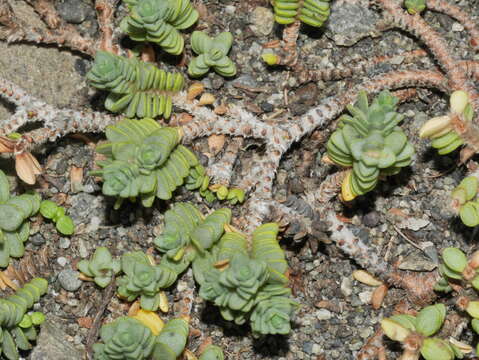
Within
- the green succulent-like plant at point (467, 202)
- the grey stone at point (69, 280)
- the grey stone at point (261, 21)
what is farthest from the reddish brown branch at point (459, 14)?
the grey stone at point (69, 280)

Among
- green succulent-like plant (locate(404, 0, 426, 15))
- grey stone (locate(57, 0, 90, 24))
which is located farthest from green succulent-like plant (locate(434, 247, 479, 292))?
grey stone (locate(57, 0, 90, 24))

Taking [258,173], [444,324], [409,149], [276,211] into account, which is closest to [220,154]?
[258,173]

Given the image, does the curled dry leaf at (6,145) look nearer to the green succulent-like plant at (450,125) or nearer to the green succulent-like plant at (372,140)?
the green succulent-like plant at (372,140)

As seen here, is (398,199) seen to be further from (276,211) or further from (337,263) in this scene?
(276,211)

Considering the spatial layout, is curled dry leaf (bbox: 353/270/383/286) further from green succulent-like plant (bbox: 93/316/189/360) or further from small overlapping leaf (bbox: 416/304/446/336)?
green succulent-like plant (bbox: 93/316/189/360)

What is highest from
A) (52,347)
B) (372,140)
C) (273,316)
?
(372,140)

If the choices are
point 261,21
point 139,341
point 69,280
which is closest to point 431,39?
point 261,21

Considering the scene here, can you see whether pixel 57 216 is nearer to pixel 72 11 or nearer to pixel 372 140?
pixel 72 11
